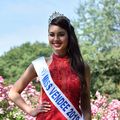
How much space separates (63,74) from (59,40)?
0.73 feet

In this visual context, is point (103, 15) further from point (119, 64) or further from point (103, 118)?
point (103, 118)

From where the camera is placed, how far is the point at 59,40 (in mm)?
3504

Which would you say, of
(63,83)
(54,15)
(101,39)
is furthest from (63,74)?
(101,39)

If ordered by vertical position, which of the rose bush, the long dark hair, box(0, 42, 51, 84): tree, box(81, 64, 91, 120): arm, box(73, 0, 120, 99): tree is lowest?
box(0, 42, 51, 84): tree

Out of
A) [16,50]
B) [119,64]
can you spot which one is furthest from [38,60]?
[16,50]

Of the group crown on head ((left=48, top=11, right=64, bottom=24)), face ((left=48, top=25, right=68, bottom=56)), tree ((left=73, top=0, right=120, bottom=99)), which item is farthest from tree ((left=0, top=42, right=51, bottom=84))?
face ((left=48, top=25, right=68, bottom=56))

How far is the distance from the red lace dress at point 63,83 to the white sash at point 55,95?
24 mm

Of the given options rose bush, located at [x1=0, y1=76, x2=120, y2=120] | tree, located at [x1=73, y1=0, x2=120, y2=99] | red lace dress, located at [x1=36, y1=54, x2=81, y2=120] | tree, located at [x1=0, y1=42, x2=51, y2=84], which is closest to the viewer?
red lace dress, located at [x1=36, y1=54, x2=81, y2=120]

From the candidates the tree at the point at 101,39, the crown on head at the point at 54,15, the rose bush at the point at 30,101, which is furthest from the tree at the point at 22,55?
the crown on head at the point at 54,15

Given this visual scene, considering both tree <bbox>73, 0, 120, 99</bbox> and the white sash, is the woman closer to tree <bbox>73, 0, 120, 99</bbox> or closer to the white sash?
the white sash

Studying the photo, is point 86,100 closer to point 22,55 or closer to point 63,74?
point 63,74

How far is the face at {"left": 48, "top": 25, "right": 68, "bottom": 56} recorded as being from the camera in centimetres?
350

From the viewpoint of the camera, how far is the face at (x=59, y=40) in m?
3.50

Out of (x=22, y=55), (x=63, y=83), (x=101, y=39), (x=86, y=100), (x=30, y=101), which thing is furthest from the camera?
(x=22, y=55)
